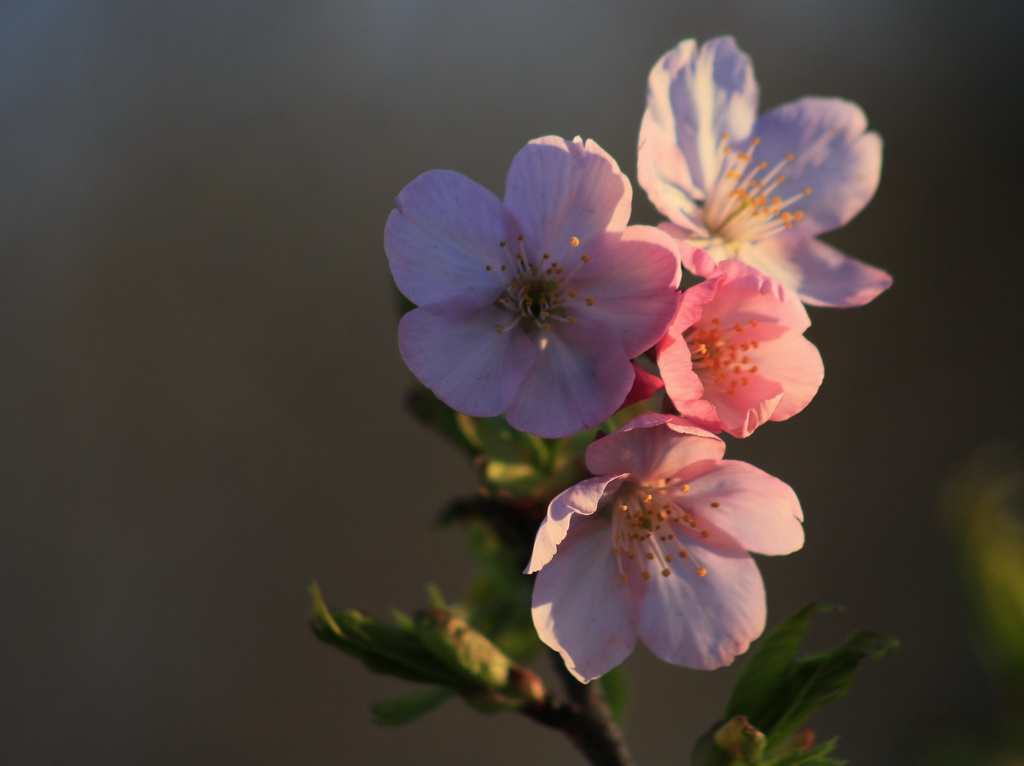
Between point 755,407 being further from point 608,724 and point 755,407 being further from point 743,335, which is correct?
point 608,724

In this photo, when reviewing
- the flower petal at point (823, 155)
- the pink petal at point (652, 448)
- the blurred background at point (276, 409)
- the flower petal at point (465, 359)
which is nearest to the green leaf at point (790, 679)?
the pink petal at point (652, 448)

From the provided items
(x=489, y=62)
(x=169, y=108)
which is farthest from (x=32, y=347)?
(x=489, y=62)

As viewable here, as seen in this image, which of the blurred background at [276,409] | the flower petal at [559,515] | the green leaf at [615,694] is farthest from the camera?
the blurred background at [276,409]

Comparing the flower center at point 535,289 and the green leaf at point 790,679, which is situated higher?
the flower center at point 535,289

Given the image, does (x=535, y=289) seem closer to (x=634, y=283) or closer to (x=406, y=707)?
(x=634, y=283)

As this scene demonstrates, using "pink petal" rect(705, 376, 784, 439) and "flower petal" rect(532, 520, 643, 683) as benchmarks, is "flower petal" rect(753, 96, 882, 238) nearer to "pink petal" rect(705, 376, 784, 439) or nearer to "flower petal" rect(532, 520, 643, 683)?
"pink petal" rect(705, 376, 784, 439)

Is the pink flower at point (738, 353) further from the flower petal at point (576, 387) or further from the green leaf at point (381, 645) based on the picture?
the green leaf at point (381, 645)
